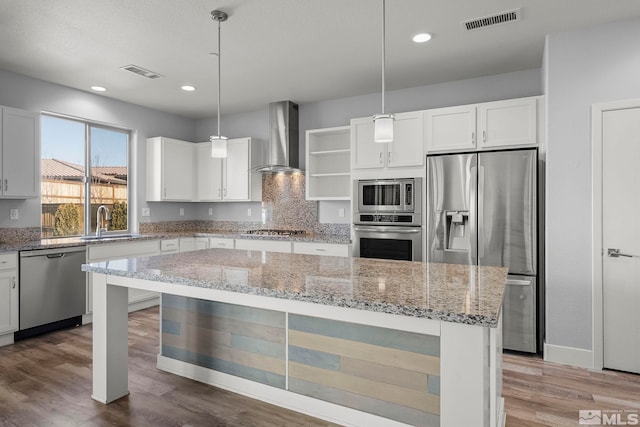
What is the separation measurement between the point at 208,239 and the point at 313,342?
3479 mm

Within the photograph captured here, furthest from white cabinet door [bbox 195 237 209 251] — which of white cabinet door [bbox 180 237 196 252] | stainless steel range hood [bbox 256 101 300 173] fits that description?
stainless steel range hood [bbox 256 101 300 173]

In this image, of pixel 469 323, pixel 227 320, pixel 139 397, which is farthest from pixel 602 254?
pixel 139 397

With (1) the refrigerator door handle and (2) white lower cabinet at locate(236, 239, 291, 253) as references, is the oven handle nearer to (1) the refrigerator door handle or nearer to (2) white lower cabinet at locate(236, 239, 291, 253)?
(1) the refrigerator door handle

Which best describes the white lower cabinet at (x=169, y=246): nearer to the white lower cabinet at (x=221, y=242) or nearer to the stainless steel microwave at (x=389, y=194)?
the white lower cabinet at (x=221, y=242)

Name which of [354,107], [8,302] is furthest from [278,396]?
[354,107]

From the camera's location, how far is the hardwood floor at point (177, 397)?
2.26m

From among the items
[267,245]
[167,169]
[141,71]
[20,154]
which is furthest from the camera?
[167,169]

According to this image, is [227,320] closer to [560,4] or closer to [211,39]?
[211,39]

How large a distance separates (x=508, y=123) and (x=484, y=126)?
20cm

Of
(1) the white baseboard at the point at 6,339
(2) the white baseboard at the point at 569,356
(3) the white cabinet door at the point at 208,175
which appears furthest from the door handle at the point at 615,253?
(1) the white baseboard at the point at 6,339

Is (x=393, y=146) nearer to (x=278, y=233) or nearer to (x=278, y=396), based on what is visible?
(x=278, y=233)

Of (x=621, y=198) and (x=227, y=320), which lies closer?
(x=227, y=320)

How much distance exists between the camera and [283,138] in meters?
5.04

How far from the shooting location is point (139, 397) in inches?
99.0
